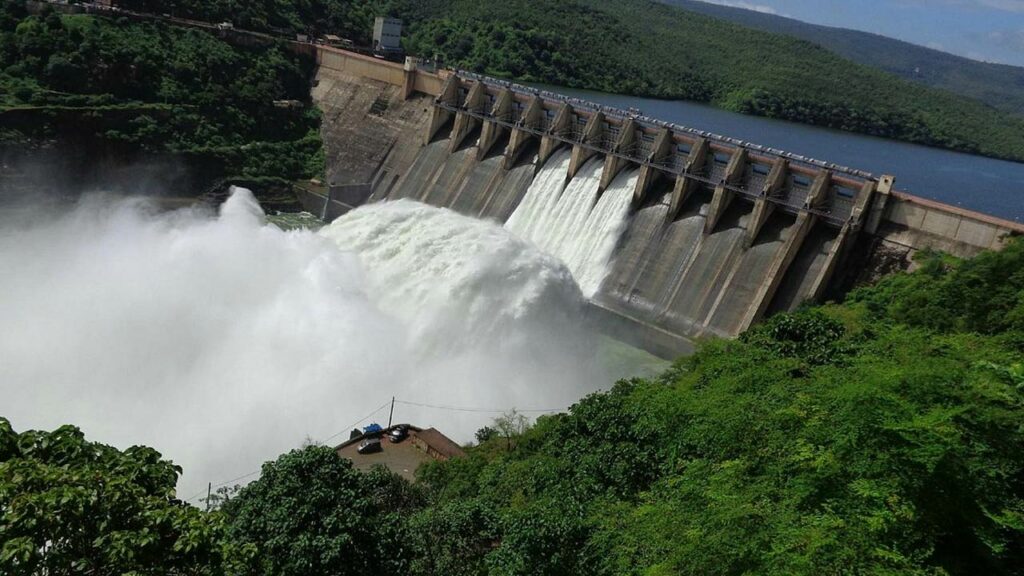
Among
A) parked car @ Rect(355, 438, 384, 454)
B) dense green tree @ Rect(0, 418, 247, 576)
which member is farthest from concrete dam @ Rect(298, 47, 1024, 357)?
dense green tree @ Rect(0, 418, 247, 576)

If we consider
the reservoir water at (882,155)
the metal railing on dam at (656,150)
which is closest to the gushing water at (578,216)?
the metal railing on dam at (656,150)

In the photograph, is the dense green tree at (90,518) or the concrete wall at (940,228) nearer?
the dense green tree at (90,518)

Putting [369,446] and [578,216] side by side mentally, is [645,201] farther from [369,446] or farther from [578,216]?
[369,446]

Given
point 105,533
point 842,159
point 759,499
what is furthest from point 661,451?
point 842,159

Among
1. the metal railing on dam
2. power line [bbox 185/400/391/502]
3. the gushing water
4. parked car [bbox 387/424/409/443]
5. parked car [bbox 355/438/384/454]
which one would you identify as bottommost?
power line [bbox 185/400/391/502]

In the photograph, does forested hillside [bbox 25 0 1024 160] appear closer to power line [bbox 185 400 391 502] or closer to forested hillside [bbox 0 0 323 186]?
forested hillside [bbox 0 0 323 186]

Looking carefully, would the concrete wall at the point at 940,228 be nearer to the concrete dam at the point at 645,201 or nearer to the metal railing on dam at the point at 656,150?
the concrete dam at the point at 645,201
